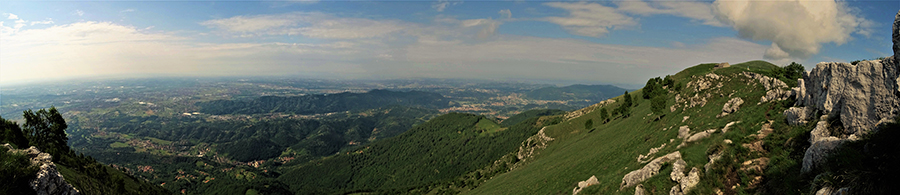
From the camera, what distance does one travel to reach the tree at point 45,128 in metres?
52.7

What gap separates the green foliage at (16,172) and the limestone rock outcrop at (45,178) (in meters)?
0.24

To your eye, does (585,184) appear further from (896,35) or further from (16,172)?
(16,172)

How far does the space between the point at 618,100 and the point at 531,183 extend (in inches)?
3287

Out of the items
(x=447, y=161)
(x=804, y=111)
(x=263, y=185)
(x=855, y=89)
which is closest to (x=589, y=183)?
(x=804, y=111)

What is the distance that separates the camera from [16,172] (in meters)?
16.1

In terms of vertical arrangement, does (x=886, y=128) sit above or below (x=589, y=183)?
above

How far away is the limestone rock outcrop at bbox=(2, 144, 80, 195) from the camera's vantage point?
1689 cm

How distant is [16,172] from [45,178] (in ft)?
4.03

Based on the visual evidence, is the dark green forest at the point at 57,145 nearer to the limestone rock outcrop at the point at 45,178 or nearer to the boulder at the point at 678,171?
the limestone rock outcrop at the point at 45,178

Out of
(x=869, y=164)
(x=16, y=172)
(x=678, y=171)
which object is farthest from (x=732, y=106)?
(x=16, y=172)

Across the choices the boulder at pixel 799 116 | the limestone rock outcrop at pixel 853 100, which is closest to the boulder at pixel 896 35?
the limestone rock outcrop at pixel 853 100

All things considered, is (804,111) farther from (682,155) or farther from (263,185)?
(263,185)

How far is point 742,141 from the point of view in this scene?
19.4 m

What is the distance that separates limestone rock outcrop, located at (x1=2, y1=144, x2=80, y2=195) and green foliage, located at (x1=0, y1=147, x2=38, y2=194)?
0.78 ft
